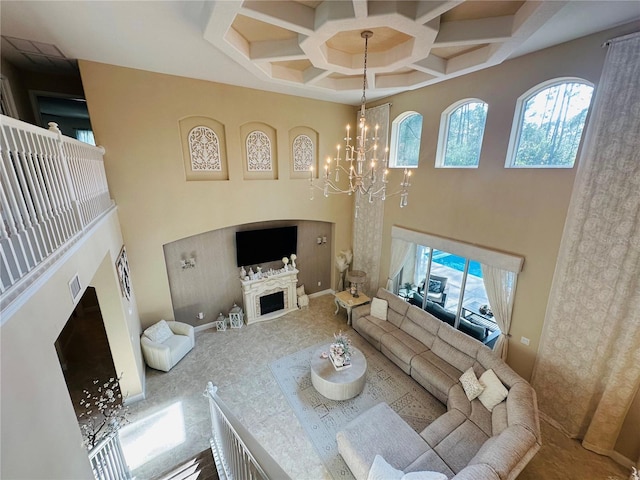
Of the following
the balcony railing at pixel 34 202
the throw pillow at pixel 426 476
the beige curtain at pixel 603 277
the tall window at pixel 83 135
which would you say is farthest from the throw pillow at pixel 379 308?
the tall window at pixel 83 135

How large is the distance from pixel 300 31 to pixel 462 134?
3.60 meters

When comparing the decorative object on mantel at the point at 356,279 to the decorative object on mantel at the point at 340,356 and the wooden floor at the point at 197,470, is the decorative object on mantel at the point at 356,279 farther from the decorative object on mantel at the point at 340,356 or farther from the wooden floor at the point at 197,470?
the wooden floor at the point at 197,470

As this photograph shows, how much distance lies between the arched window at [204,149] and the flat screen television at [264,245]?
1601mm

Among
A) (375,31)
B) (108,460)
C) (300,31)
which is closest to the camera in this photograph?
(300,31)

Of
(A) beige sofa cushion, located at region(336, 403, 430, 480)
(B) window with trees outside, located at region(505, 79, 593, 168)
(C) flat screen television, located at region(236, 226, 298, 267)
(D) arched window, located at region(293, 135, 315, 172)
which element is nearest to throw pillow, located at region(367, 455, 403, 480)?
(A) beige sofa cushion, located at region(336, 403, 430, 480)

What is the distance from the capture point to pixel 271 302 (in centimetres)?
675

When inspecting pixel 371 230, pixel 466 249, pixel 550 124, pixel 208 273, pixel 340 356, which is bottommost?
pixel 340 356

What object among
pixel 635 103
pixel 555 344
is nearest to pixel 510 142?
pixel 635 103

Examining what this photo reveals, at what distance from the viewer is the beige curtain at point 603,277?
3020 mm

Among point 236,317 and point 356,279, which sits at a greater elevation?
point 356,279

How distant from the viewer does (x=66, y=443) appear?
1.73 m

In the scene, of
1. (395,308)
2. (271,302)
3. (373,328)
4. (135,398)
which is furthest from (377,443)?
(271,302)

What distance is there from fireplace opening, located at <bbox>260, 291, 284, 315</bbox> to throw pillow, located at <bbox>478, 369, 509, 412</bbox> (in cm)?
458

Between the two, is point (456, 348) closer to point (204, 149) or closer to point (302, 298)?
point (302, 298)
